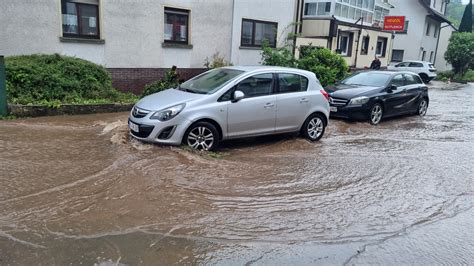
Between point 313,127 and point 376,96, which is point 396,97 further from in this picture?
point 313,127

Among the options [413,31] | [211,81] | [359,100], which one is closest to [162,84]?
[211,81]

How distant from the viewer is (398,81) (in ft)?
42.4

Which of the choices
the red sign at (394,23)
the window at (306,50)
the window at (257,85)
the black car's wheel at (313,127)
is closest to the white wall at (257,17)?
the window at (306,50)

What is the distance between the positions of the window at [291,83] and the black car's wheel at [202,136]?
1793 millimetres

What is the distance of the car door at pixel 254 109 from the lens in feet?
24.7

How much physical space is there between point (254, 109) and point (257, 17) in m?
10.1

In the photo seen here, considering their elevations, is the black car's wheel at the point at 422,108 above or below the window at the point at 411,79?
below

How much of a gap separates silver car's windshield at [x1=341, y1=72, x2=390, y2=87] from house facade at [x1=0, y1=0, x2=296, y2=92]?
5122 millimetres

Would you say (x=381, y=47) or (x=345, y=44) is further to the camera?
(x=381, y=47)

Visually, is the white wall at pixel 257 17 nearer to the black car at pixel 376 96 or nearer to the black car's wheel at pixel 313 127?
the black car at pixel 376 96

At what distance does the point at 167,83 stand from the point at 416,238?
31.5ft

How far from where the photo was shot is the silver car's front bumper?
22.5ft

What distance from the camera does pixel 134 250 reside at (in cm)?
400

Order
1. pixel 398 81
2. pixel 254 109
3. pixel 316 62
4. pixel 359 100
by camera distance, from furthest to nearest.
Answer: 1. pixel 316 62
2. pixel 398 81
3. pixel 359 100
4. pixel 254 109
